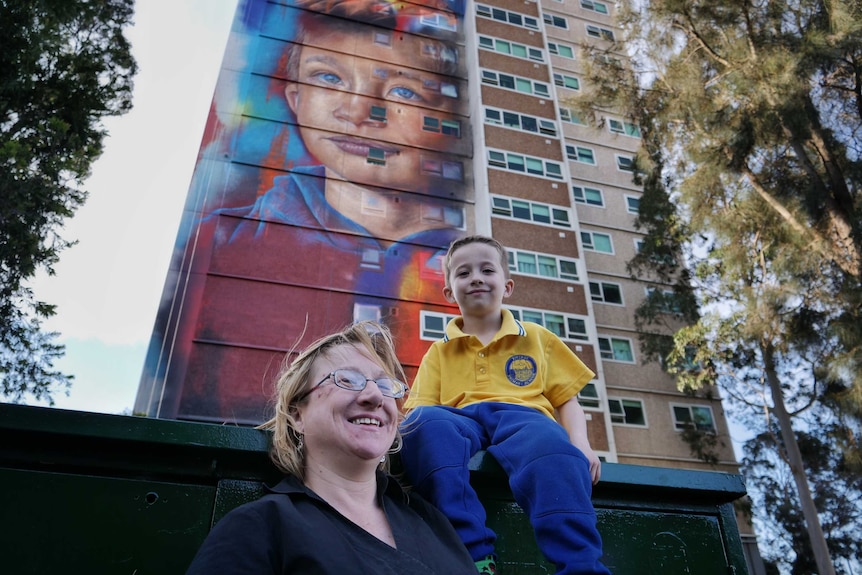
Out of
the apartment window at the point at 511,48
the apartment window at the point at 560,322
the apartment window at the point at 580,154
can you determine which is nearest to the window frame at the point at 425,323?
the apartment window at the point at 560,322

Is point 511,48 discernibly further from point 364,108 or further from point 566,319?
point 566,319

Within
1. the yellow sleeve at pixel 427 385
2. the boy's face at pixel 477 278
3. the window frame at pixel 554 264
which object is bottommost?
the yellow sleeve at pixel 427 385

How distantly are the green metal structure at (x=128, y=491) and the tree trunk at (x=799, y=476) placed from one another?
46.5ft

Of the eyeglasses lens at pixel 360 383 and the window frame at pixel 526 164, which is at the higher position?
the window frame at pixel 526 164

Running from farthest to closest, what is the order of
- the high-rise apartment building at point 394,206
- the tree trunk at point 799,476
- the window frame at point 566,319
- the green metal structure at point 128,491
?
the window frame at point 566,319, the high-rise apartment building at point 394,206, the tree trunk at point 799,476, the green metal structure at point 128,491

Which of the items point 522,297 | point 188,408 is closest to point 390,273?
point 522,297

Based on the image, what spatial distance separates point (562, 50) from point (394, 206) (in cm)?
1400

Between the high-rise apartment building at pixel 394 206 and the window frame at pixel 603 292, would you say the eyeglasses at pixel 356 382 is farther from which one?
the window frame at pixel 603 292

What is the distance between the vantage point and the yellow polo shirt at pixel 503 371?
287 cm

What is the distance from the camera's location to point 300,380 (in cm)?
207

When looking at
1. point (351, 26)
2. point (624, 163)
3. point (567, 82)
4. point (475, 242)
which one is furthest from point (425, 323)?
point (475, 242)

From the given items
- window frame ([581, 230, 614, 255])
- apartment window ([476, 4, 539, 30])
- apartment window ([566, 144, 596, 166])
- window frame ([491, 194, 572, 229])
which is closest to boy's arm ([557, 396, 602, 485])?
window frame ([491, 194, 572, 229])

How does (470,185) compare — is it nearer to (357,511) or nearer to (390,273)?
(390,273)

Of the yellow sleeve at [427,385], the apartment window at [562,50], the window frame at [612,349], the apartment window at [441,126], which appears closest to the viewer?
the yellow sleeve at [427,385]
